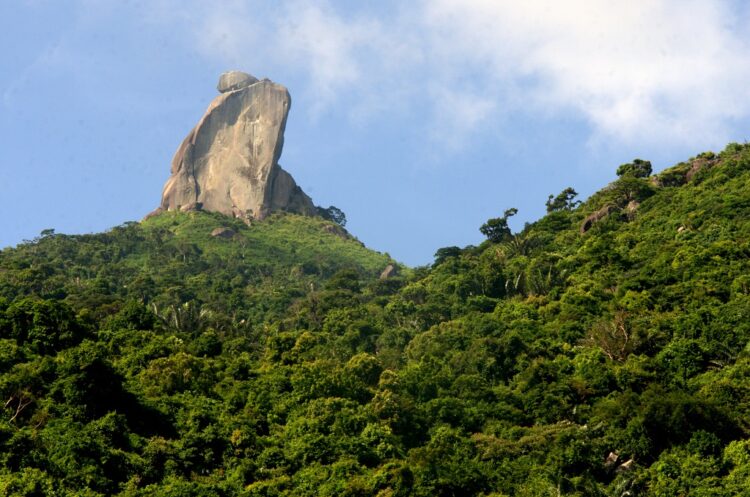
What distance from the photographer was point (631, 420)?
44.7 meters

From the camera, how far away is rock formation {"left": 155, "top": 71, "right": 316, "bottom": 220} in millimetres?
121500

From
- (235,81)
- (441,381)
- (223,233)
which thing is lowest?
(441,381)

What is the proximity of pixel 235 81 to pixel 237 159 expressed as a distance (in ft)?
41.2

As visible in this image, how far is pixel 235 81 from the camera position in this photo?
129 m

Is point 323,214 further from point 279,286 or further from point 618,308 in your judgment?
point 618,308

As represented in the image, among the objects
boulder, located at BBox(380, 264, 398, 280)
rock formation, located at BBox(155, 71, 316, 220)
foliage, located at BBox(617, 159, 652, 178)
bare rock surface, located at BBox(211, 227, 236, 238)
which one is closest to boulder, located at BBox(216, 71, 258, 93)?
rock formation, located at BBox(155, 71, 316, 220)

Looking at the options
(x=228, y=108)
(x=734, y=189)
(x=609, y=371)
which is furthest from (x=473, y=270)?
(x=228, y=108)

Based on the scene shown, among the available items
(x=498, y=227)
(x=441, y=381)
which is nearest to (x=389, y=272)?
(x=498, y=227)

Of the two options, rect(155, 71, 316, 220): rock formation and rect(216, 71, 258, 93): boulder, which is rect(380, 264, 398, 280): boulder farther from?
rect(216, 71, 258, 93): boulder

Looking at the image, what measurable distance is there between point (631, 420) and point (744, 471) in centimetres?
600

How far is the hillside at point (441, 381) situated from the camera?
4106 cm

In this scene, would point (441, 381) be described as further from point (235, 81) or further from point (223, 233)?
point (235, 81)

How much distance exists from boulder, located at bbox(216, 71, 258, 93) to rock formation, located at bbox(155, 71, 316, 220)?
199cm

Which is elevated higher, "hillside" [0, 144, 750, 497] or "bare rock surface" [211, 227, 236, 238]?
"bare rock surface" [211, 227, 236, 238]
